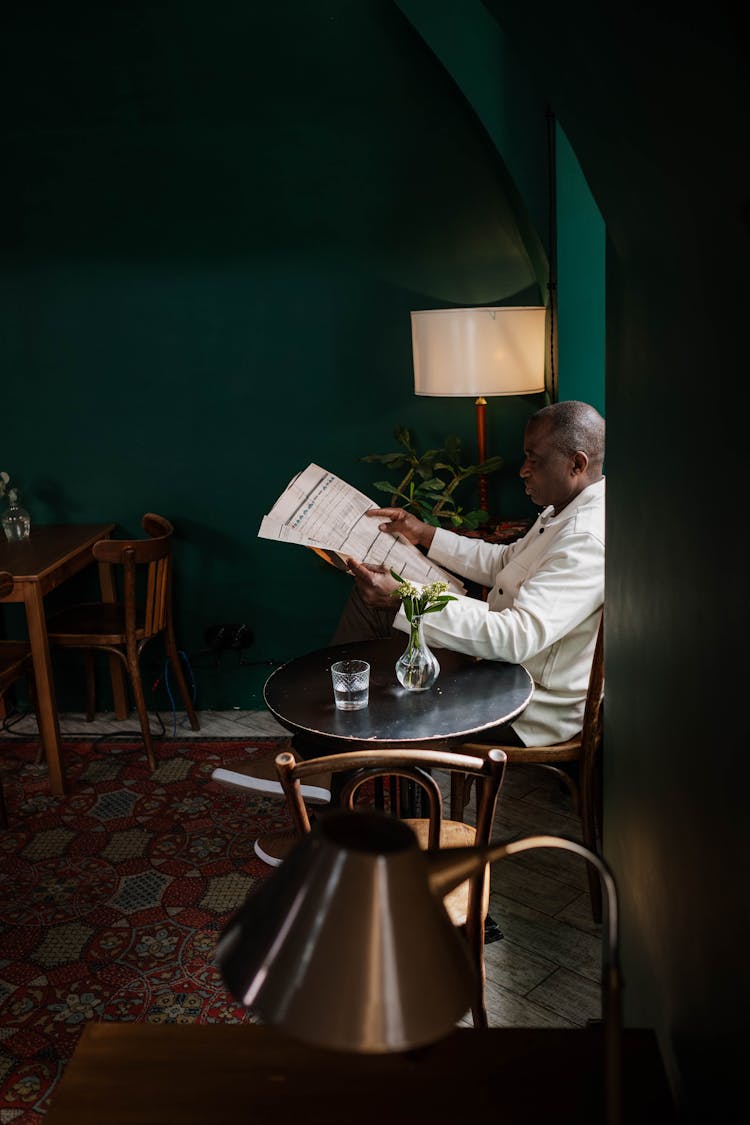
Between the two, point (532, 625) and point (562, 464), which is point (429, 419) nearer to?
point (562, 464)

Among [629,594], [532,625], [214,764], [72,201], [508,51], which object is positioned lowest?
[214,764]

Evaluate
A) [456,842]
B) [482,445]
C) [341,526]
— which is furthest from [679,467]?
[482,445]

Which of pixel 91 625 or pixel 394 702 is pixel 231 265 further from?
pixel 394 702

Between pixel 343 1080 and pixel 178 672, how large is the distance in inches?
115

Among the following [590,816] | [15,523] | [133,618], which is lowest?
[590,816]

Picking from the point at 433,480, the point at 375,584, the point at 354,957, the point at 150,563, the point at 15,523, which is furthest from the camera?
the point at 15,523

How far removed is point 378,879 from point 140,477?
3.60 metres

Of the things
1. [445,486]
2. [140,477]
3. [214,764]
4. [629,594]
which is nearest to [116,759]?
[214,764]

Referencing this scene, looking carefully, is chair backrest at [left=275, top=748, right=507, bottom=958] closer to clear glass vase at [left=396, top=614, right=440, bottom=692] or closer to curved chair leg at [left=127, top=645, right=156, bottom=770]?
clear glass vase at [left=396, top=614, right=440, bottom=692]

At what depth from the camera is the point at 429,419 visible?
3879 millimetres

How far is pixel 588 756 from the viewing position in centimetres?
239

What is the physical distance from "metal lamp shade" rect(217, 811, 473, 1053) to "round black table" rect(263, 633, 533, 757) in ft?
4.57

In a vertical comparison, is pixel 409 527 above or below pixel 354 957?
below

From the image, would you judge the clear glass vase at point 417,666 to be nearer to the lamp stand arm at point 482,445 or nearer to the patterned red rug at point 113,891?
the patterned red rug at point 113,891
